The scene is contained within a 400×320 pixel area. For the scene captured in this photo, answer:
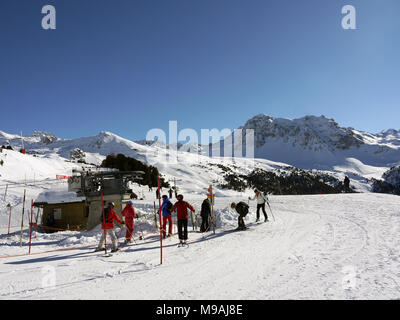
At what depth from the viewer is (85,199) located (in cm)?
1927

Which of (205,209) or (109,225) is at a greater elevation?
(205,209)

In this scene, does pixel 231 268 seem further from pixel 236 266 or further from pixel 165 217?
pixel 165 217

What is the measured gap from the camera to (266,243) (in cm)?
881

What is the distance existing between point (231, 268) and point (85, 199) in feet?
53.2

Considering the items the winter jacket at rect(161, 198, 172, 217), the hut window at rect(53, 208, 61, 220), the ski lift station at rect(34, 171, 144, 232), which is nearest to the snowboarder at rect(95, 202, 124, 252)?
the winter jacket at rect(161, 198, 172, 217)

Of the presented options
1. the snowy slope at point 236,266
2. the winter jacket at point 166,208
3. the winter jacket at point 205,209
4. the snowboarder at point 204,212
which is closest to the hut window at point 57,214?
the snowy slope at point 236,266

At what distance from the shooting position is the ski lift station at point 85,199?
18109 millimetres

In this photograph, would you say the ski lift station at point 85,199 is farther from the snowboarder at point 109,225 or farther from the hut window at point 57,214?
the snowboarder at point 109,225

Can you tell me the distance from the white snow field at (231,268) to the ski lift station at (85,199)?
7475 millimetres

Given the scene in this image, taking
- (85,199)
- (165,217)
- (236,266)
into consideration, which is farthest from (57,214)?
(236,266)

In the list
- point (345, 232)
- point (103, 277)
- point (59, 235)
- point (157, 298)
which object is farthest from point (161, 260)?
point (59, 235)
